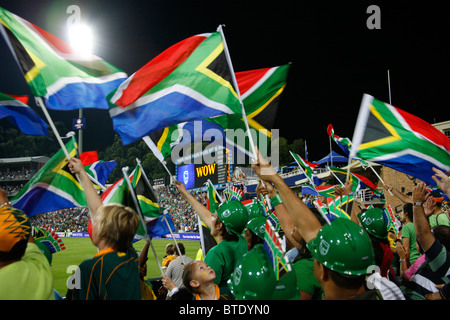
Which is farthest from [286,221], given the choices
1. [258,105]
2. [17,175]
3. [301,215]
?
[17,175]

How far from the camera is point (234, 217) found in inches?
157

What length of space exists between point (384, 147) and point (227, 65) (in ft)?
8.45

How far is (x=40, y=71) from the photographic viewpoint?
4.37 m

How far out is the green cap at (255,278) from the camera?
6.48 ft

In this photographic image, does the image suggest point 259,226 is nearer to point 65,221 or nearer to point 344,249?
point 344,249

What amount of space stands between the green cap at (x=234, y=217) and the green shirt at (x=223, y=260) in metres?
0.19

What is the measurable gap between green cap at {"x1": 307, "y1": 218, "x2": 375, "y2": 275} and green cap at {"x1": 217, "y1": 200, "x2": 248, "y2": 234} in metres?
1.76

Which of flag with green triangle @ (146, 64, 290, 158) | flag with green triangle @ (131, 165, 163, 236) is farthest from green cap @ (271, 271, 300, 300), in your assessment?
flag with green triangle @ (146, 64, 290, 158)

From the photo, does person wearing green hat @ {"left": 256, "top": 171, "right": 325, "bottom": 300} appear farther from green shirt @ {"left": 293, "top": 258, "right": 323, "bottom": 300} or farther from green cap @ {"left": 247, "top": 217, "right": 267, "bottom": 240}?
green cap @ {"left": 247, "top": 217, "right": 267, "bottom": 240}

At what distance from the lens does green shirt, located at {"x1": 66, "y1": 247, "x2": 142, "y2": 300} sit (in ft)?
7.96

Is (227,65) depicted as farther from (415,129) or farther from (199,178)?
(199,178)

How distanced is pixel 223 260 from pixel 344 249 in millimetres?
1822

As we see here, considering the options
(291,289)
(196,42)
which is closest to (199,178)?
(196,42)

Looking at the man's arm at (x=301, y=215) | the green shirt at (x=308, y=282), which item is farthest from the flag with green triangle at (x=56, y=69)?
the green shirt at (x=308, y=282)
